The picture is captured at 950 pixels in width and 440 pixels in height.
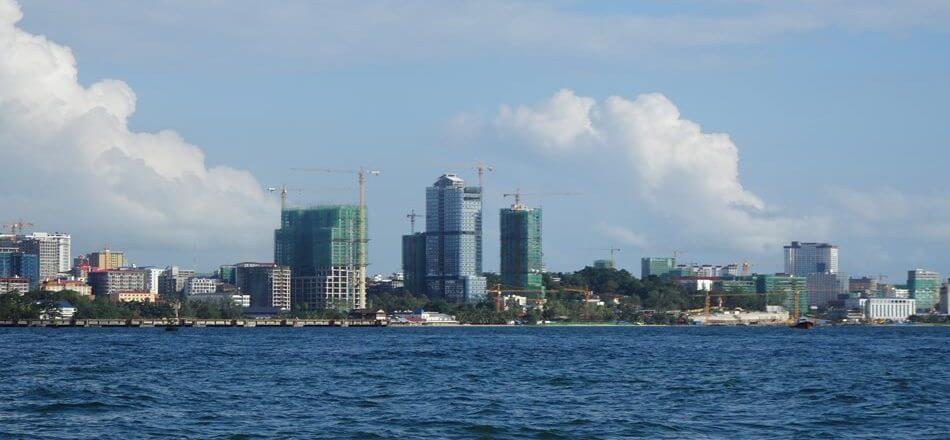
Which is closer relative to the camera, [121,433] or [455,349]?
[121,433]

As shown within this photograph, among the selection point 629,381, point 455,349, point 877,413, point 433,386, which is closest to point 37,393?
point 433,386

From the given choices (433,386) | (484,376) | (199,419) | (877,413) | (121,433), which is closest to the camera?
(121,433)

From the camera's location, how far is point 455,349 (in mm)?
109188

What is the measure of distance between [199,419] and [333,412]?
4847 millimetres

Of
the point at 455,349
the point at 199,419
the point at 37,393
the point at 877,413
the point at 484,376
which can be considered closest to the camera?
the point at 199,419

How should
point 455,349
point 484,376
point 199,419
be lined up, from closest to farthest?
point 199,419
point 484,376
point 455,349

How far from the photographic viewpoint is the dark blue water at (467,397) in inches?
1711

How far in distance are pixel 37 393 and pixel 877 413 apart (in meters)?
30.4

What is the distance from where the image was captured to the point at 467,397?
54500 mm

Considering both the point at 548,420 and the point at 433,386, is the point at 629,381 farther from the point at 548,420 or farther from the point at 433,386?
the point at 548,420

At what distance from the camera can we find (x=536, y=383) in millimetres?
62938

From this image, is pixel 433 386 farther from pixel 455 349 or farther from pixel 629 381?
pixel 455 349

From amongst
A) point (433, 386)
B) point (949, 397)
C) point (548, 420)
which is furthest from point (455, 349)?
point (548, 420)

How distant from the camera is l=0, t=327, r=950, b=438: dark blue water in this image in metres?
43.5
